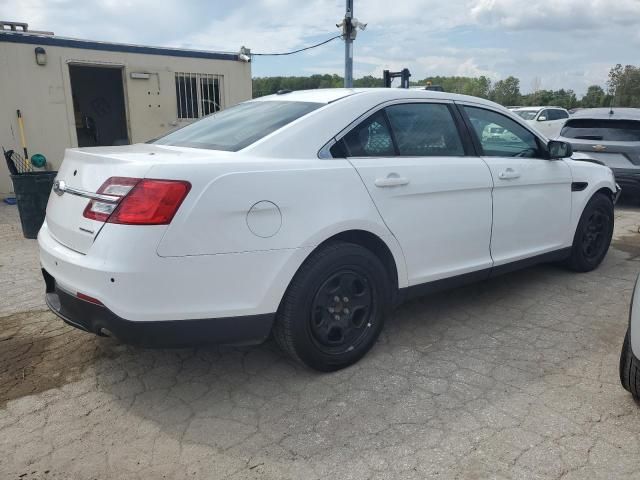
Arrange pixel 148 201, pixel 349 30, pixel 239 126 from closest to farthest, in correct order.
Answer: pixel 148 201 < pixel 239 126 < pixel 349 30

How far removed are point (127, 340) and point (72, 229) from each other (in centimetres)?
66

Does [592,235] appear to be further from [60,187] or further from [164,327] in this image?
[60,187]

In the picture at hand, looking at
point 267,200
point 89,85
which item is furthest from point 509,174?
point 89,85

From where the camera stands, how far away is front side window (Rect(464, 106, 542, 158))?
12.5ft

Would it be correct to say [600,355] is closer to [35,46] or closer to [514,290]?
[514,290]

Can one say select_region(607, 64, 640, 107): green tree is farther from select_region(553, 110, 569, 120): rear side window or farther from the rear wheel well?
the rear wheel well

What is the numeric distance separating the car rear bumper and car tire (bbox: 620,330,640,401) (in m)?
1.81

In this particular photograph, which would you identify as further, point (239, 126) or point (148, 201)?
point (239, 126)

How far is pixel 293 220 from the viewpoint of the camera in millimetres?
2643

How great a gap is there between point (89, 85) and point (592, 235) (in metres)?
13.3

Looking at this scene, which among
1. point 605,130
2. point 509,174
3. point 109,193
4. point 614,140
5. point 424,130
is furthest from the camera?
point 605,130

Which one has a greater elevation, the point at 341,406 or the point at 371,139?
the point at 371,139

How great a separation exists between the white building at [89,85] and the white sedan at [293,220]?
25.7 feet

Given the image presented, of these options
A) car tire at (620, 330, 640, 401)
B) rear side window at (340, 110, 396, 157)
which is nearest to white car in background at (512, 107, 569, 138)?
rear side window at (340, 110, 396, 157)
